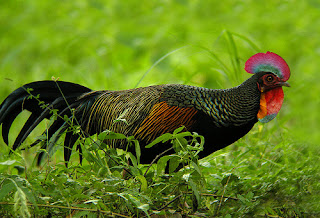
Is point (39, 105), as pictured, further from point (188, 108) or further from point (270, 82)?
point (270, 82)

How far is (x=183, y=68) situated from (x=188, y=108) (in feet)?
10.8

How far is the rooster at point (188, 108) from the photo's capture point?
317 centimetres

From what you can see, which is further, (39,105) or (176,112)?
(39,105)

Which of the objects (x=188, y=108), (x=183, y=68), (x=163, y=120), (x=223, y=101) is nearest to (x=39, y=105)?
(x=163, y=120)

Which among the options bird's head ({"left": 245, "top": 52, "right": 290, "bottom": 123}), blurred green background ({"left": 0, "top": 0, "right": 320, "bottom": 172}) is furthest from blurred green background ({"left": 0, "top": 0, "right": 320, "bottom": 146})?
bird's head ({"left": 245, "top": 52, "right": 290, "bottom": 123})

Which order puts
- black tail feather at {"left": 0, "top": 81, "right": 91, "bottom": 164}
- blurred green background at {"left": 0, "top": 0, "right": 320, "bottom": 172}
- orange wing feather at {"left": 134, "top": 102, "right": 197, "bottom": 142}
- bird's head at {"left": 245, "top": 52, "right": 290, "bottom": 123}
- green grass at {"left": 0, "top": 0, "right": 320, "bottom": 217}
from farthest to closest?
blurred green background at {"left": 0, "top": 0, "right": 320, "bottom": 172}
black tail feather at {"left": 0, "top": 81, "right": 91, "bottom": 164}
bird's head at {"left": 245, "top": 52, "right": 290, "bottom": 123}
orange wing feather at {"left": 134, "top": 102, "right": 197, "bottom": 142}
green grass at {"left": 0, "top": 0, "right": 320, "bottom": 217}

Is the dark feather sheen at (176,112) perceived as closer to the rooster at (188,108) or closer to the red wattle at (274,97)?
the rooster at (188,108)

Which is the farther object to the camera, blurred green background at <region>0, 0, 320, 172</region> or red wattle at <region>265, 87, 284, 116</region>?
blurred green background at <region>0, 0, 320, 172</region>

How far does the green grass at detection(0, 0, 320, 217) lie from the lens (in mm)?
2723

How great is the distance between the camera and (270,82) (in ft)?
10.9

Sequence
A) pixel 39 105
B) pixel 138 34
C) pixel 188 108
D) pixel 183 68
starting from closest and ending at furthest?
pixel 188 108 < pixel 39 105 < pixel 183 68 < pixel 138 34

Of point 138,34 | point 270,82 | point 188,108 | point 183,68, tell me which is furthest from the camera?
point 138,34

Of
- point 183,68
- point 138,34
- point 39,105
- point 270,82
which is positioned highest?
point 138,34

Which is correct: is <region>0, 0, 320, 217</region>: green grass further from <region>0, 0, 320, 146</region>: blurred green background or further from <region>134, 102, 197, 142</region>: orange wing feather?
<region>134, 102, 197, 142</region>: orange wing feather
